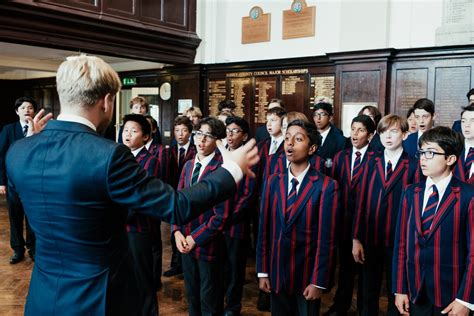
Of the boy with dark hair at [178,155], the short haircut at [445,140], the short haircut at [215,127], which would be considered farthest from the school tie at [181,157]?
the short haircut at [445,140]

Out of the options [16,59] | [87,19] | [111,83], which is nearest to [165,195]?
[111,83]

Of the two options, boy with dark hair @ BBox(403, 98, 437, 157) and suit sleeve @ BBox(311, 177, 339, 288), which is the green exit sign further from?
suit sleeve @ BBox(311, 177, 339, 288)

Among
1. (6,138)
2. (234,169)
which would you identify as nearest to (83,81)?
(234,169)

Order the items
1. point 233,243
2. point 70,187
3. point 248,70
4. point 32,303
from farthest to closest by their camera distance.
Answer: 1. point 248,70
2. point 233,243
3. point 32,303
4. point 70,187

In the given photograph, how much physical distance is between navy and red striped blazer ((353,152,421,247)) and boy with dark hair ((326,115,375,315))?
166 mm

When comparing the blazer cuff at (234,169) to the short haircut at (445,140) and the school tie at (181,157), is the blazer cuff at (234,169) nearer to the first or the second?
the short haircut at (445,140)

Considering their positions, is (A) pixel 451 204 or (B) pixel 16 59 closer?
(A) pixel 451 204

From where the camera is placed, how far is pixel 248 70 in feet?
26.5

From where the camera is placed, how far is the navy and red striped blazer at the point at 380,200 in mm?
A: 3072

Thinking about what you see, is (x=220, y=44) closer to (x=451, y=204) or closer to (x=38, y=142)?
(x=451, y=204)

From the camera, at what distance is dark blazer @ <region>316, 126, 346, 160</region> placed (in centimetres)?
441

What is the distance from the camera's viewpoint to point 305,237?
8.36ft

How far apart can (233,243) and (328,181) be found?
1.22 metres

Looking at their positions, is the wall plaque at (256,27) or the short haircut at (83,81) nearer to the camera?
the short haircut at (83,81)
